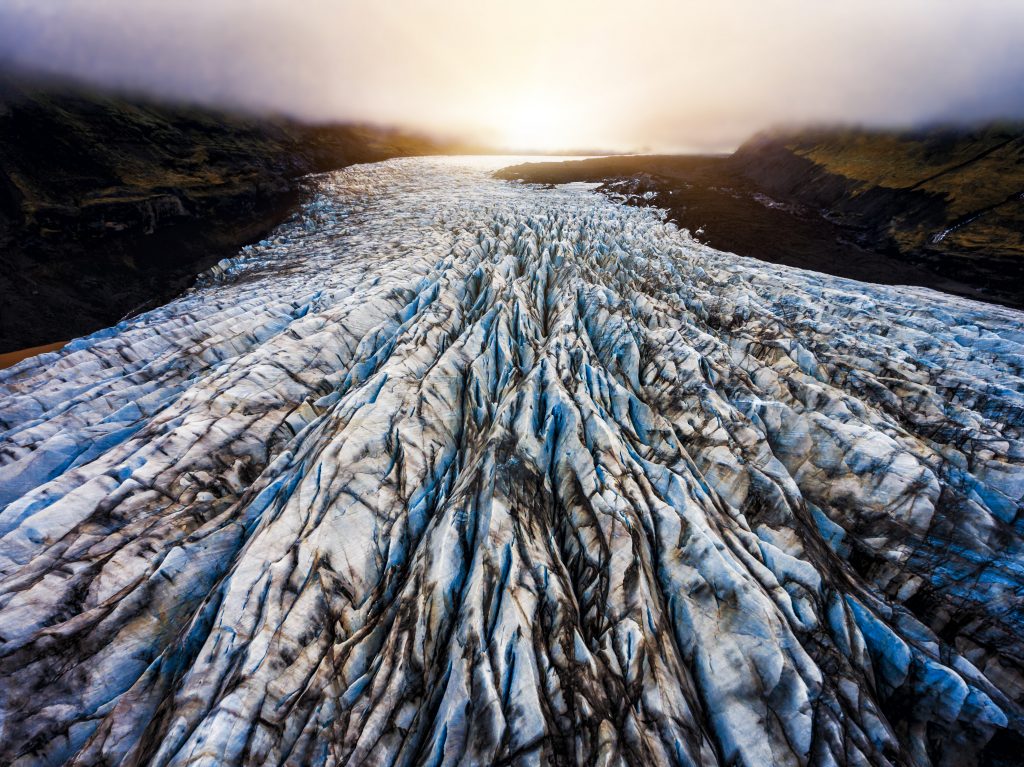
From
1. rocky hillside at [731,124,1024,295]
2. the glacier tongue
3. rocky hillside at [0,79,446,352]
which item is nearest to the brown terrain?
rocky hillside at [731,124,1024,295]

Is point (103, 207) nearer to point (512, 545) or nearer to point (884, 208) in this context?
point (512, 545)

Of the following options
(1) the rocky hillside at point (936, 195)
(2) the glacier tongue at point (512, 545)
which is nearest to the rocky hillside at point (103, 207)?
(2) the glacier tongue at point (512, 545)

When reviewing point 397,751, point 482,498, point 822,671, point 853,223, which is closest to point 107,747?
point 397,751

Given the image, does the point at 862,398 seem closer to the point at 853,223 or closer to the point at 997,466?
the point at 997,466

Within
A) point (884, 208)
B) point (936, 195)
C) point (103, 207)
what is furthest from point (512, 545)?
point (884, 208)

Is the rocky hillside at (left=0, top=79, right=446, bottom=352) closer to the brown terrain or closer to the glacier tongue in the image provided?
the glacier tongue

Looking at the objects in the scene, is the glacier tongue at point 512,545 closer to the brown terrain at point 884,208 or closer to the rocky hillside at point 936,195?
the brown terrain at point 884,208

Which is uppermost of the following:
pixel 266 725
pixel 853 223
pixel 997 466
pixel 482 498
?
pixel 853 223
